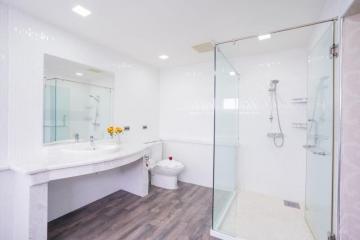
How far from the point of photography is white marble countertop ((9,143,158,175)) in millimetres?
1567

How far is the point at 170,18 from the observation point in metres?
1.93

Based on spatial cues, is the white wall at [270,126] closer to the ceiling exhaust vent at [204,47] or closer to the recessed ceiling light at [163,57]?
the ceiling exhaust vent at [204,47]

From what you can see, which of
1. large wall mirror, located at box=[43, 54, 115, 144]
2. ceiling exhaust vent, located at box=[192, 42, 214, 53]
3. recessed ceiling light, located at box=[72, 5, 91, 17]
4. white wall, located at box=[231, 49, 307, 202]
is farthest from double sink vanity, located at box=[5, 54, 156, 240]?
white wall, located at box=[231, 49, 307, 202]

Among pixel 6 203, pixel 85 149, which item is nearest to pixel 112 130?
pixel 85 149

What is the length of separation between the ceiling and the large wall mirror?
48cm

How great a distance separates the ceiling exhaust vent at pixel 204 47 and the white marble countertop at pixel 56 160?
1.83 metres

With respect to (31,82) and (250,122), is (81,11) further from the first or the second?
(250,122)

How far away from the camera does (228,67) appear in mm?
2570

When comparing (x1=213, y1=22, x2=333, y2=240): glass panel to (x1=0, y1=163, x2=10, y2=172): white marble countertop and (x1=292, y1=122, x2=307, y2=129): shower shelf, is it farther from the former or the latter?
(x1=0, y1=163, x2=10, y2=172): white marble countertop

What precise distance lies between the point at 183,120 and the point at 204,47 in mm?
1506

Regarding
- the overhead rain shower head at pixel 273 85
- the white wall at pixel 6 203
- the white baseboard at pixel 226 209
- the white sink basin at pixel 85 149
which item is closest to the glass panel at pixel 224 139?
the white baseboard at pixel 226 209

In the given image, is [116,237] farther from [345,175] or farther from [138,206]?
[345,175]

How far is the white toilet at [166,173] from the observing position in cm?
309

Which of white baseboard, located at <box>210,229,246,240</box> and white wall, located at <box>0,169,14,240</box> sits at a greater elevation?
white wall, located at <box>0,169,14,240</box>
